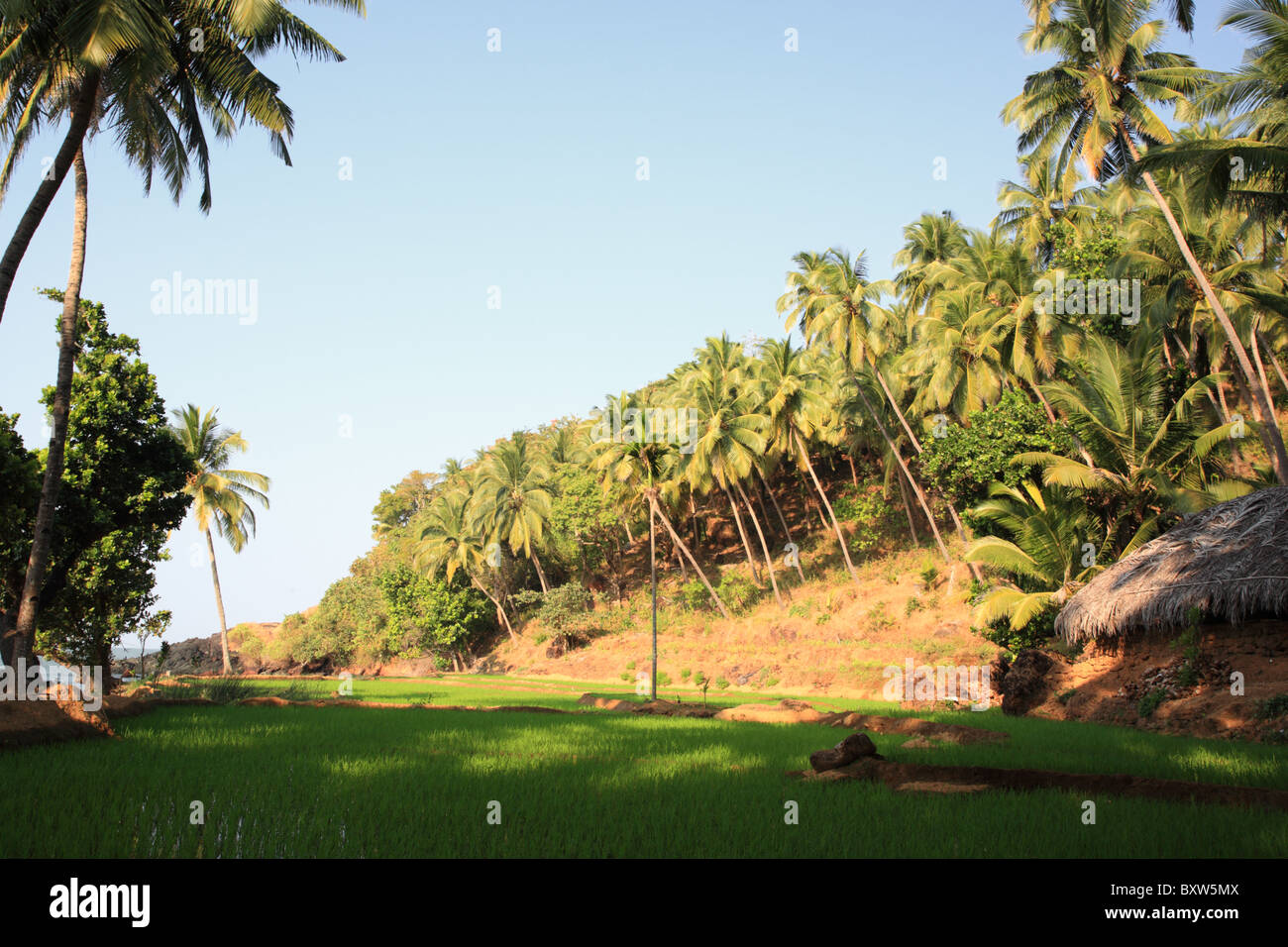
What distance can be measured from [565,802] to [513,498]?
44.4 m

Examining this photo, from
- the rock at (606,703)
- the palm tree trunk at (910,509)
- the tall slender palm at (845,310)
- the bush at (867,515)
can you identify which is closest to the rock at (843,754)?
the rock at (606,703)

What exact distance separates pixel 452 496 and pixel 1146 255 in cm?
4334

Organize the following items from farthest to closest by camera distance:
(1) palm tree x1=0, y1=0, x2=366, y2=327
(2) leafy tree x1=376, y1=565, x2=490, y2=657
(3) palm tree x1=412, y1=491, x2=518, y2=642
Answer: (2) leafy tree x1=376, y1=565, x2=490, y2=657
(3) palm tree x1=412, y1=491, x2=518, y2=642
(1) palm tree x1=0, y1=0, x2=366, y2=327

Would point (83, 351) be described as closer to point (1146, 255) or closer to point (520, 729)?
point (520, 729)

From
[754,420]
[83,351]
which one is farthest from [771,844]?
[754,420]

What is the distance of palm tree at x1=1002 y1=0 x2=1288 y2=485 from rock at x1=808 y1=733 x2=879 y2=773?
17762mm

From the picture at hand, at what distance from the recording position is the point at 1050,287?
28703 mm

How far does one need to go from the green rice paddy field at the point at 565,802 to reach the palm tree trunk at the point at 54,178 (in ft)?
25.1

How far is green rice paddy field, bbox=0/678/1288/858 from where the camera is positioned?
17.8 ft

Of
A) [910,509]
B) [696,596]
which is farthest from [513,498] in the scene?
[910,509]

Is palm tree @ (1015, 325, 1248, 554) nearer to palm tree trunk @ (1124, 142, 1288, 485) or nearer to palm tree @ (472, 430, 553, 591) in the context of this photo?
palm tree trunk @ (1124, 142, 1288, 485)

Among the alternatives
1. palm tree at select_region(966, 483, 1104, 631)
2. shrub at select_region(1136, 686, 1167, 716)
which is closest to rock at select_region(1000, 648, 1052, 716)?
palm tree at select_region(966, 483, 1104, 631)

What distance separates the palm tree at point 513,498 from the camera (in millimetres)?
49406

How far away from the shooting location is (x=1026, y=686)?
19.3m
